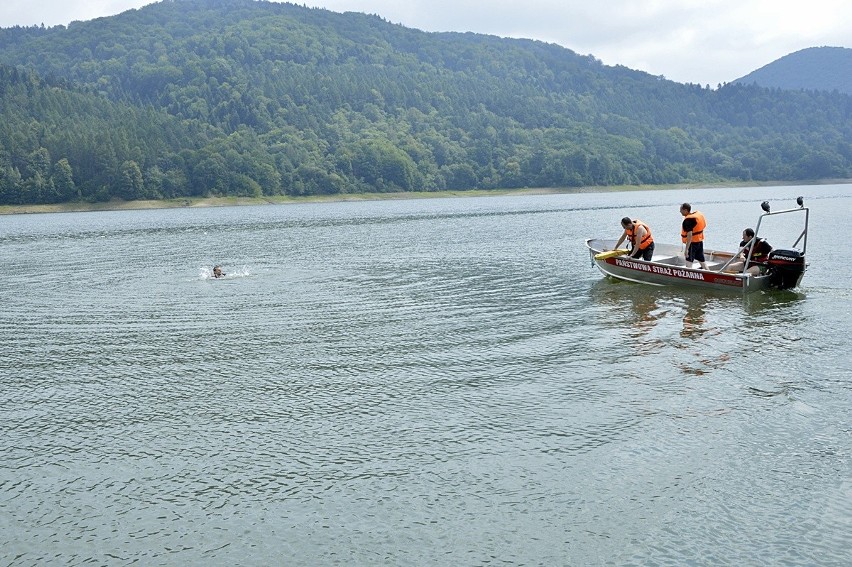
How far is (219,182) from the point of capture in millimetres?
149125

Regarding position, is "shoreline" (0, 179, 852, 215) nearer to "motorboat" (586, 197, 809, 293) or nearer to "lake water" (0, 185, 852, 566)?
"lake water" (0, 185, 852, 566)

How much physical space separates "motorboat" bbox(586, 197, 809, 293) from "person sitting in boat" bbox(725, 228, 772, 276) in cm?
5

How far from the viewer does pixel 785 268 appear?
25641 millimetres

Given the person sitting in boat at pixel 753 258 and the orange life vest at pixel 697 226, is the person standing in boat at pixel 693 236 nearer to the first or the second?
the orange life vest at pixel 697 226

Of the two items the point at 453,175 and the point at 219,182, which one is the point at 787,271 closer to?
the point at 219,182

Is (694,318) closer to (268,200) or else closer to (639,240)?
(639,240)

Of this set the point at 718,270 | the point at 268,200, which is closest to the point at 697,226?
the point at 718,270

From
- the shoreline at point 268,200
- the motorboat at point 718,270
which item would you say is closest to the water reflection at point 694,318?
the motorboat at point 718,270

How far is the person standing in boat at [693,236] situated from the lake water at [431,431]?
8.31ft

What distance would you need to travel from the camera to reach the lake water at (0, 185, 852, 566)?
363 inches

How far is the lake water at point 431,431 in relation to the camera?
9.21 meters

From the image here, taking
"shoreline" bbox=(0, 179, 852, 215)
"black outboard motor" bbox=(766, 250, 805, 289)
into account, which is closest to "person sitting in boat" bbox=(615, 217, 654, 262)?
"black outboard motor" bbox=(766, 250, 805, 289)

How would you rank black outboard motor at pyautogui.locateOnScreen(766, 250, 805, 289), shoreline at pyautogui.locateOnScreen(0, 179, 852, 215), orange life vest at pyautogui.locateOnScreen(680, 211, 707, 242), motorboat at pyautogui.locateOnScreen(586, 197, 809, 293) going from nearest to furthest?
black outboard motor at pyautogui.locateOnScreen(766, 250, 805, 289) → motorboat at pyautogui.locateOnScreen(586, 197, 809, 293) → orange life vest at pyautogui.locateOnScreen(680, 211, 707, 242) → shoreline at pyautogui.locateOnScreen(0, 179, 852, 215)

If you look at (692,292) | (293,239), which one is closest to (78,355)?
(692,292)
